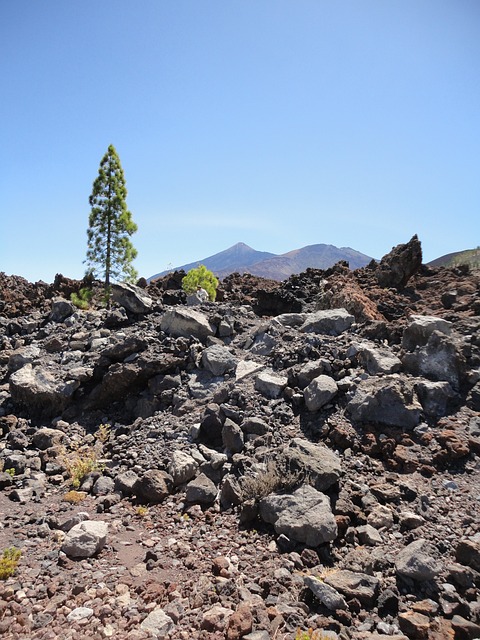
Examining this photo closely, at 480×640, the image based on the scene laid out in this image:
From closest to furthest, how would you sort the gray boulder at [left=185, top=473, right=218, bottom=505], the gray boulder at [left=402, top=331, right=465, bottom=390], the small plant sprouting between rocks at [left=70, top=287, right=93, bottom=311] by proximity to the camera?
the gray boulder at [left=185, top=473, right=218, bottom=505]
the gray boulder at [left=402, top=331, right=465, bottom=390]
the small plant sprouting between rocks at [left=70, top=287, right=93, bottom=311]

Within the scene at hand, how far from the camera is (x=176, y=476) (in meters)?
5.61

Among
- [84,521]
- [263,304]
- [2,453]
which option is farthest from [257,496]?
[263,304]

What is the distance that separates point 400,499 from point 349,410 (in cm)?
160

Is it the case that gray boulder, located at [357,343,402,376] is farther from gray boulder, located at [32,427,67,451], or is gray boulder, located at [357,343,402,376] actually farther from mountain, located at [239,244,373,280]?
mountain, located at [239,244,373,280]

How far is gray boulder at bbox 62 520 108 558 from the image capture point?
4160 mm

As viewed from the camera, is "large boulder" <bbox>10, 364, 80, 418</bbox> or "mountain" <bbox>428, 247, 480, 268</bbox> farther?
"mountain" <bbox>428, 247, 480, 268</bbox>

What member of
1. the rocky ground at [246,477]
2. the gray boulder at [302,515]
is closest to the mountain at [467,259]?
the rocky ground at [246,477]

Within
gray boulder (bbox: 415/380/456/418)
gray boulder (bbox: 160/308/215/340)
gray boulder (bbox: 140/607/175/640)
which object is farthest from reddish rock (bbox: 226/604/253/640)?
gray boulder (bbox: 160/308/215/340)

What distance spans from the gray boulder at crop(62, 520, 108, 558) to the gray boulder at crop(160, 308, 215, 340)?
5168 mm

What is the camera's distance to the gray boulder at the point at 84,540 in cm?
416

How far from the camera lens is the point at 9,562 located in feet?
12.6

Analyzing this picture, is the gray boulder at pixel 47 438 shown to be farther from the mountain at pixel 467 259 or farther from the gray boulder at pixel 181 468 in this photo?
the mountain at pixel 467 259

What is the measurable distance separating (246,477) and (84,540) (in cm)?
204

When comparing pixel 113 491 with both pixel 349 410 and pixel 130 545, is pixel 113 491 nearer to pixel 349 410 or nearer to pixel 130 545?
pixel 130 545
